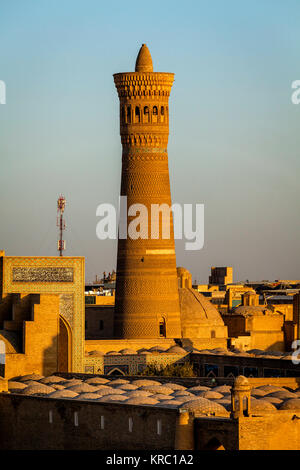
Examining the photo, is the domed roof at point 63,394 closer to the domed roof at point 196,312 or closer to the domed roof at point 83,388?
the domed roof at point 83,388

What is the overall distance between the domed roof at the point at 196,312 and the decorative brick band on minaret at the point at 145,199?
2.97 m

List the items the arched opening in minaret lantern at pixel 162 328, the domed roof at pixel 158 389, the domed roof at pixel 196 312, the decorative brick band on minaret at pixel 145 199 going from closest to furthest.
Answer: the domed roof at pixel 158 389 < the decorative brick band on minaret at pixel 145 199 < the arched opening in minaret lantern at pixel 162 328 < the domed roof at pixel 196 312

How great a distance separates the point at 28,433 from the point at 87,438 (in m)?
2.72

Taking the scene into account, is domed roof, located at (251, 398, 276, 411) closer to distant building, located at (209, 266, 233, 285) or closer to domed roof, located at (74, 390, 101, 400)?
domed roof, located at (74, 390, 101, 400)

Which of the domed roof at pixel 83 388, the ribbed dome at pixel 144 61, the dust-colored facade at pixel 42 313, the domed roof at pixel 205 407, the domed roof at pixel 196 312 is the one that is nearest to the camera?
the domed roof at pixel 205 407

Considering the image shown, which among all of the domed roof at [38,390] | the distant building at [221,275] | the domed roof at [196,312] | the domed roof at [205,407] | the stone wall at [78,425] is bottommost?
the stone wall at [78,425]

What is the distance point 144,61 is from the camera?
59.9 m

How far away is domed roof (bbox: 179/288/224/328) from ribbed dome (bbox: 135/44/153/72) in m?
10.5

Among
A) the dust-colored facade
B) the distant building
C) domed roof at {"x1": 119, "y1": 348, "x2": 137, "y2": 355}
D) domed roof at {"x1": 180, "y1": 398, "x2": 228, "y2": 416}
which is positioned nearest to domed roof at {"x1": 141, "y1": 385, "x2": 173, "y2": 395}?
domed roof at {"x1": 180, "y1": 398, "x2": 228, "y2": 416}

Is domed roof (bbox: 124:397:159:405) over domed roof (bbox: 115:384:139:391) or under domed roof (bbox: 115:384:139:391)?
under

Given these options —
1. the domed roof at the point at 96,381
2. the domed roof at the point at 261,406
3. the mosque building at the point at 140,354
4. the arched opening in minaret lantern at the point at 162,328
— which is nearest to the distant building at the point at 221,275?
the mosque building at the point at 140,354

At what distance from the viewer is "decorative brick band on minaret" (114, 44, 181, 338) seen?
2312 inches

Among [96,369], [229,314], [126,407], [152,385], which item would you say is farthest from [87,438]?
[229,314]

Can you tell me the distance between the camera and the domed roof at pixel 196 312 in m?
62.4
